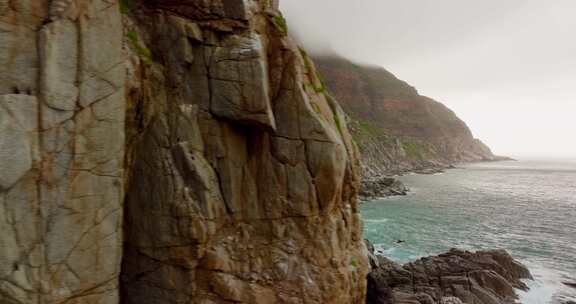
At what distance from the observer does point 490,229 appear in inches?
1983

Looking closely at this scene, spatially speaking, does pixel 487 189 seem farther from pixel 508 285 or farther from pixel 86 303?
pixel 86 303

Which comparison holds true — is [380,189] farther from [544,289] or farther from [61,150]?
[61,150]

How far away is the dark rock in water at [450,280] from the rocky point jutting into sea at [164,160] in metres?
9.42

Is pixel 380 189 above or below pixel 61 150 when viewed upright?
below

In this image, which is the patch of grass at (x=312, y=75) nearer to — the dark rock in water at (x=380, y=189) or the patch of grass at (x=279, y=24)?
the patch of grass at (x=279, y=24)

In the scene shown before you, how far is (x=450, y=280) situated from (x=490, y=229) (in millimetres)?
28023

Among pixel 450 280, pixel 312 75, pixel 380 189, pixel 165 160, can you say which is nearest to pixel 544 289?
pixel 450 280

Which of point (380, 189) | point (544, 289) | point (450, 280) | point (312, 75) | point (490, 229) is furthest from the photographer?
point (380, 189)

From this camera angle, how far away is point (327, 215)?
1552 centimetres

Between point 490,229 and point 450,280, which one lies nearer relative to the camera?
point 450,280

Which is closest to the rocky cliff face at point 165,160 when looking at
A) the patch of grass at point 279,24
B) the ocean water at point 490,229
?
the patch of grass at point 279,24

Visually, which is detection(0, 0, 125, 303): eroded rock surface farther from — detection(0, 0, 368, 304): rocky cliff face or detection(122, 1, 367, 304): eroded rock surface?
detection(122, 1, 367, 304): eroded rock surface

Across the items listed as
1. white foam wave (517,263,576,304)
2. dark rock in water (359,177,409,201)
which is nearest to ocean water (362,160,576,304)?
white foam wave (517,263,576,304)

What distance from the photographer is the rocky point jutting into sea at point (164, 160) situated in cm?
1039
